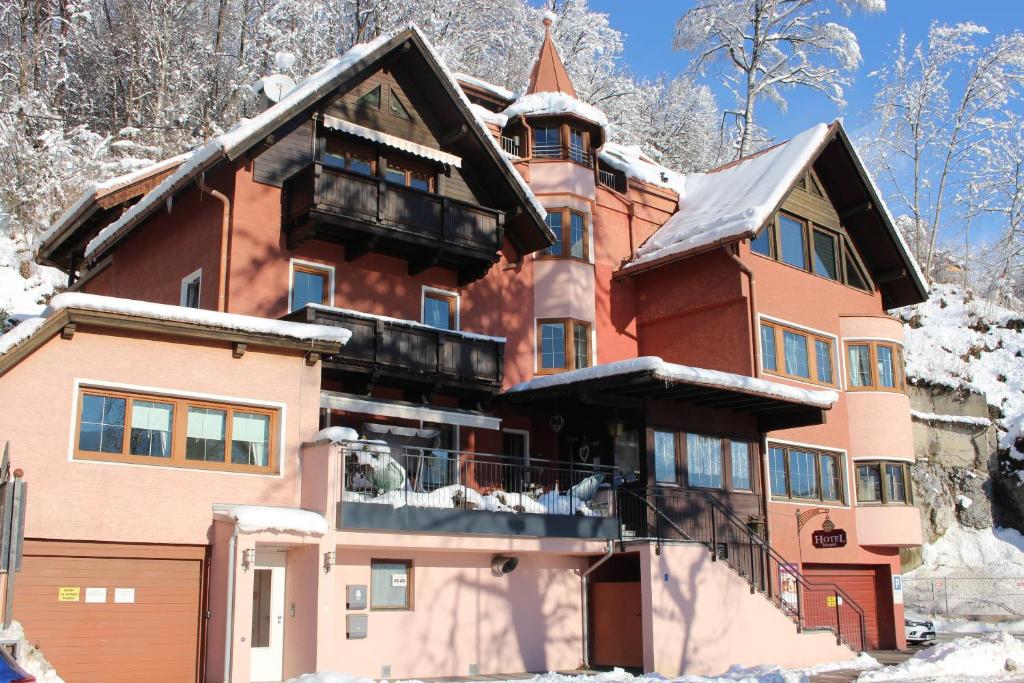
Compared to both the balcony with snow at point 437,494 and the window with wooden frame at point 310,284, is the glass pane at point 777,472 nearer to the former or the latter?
the balcony with snow at point 437,494

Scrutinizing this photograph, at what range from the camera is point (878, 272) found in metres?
33.0

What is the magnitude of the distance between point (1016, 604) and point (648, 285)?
18.7 metres

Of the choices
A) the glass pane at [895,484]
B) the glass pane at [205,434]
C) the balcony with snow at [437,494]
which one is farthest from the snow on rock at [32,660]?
the glass pane at [895,484]

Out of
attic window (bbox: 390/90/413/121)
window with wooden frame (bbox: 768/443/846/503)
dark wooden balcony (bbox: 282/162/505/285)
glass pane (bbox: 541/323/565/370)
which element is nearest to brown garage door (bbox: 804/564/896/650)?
window with wooden frame (bbox: 768/443/846/503)

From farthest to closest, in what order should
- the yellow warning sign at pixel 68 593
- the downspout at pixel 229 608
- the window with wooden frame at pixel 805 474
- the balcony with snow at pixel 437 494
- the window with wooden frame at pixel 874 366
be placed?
the window with wooden frame at pixel 874 366 < the window with wooden frame at pixel 805 474 < the balcony with snow at pixel 437 494 < the downspout at pixel 229 608 < the yellow warning sign at pixel 68 593

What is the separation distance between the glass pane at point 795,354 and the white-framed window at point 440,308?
8.70 meters

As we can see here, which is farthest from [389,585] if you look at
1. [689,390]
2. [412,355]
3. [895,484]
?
[895,484]

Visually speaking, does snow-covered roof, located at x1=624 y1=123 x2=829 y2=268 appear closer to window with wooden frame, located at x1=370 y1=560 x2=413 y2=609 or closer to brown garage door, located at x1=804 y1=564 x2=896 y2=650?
brown garage door, located at x1=804 y1=564 x2=896 y2=650

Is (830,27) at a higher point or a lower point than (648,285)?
higher

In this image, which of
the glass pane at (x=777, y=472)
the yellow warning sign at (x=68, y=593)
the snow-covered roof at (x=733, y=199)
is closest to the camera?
the yellow warning sign at (x=68, y=593)

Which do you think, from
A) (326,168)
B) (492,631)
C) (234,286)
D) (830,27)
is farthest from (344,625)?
(830,27)

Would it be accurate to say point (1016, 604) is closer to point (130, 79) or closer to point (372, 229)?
point (372, 229)

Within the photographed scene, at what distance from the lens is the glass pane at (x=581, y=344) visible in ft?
92.9

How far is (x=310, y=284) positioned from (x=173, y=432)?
22.6 feet
